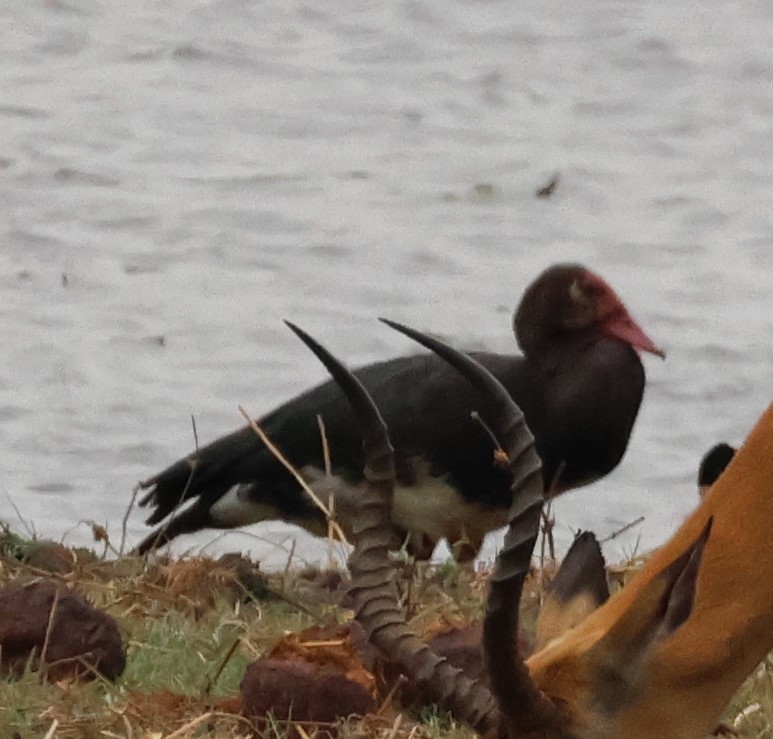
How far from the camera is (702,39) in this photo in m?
7.66

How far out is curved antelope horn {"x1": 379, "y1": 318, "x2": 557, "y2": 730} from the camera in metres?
1.65

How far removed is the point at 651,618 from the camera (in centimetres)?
168

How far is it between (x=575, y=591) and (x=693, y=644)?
21 centimetres

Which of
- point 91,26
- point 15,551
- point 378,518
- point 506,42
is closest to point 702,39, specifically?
point 506,42

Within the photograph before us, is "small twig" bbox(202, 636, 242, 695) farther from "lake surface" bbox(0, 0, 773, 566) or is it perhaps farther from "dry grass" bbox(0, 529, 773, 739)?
"lake surface" bbox(0, 0, 773, 566)

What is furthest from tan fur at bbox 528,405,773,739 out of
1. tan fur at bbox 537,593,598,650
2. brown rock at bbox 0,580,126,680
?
brown rock at bbox 0,580,126,680

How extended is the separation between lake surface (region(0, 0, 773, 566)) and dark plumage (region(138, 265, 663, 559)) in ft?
5.06

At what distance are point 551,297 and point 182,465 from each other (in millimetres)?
780

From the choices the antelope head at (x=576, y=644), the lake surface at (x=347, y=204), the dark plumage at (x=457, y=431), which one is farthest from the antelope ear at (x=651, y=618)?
the lake surface at (x=347, y=204)

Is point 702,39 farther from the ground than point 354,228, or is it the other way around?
point 702,39

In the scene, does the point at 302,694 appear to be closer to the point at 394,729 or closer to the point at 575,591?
the point at 394,729

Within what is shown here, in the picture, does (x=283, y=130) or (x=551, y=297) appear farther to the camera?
(x=283, y=130)

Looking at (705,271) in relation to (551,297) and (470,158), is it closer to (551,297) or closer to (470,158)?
(470,158)

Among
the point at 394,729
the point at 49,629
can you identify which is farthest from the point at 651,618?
the point at 49,629
